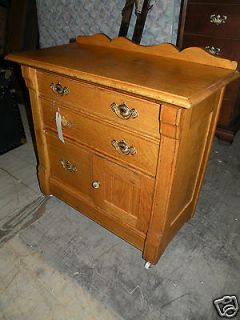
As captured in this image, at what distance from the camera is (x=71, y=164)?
1602 mm

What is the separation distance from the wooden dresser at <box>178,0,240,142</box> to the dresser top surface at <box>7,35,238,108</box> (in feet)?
2.73

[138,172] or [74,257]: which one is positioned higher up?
[138,172]

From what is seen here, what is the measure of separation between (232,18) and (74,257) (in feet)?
6.88

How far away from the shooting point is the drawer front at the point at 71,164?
1516 millimetres

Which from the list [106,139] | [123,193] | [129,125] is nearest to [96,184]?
[123,193]

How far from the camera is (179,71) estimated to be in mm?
1202

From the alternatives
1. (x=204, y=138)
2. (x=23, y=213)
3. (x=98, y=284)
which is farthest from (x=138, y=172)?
(x=23, y=213)

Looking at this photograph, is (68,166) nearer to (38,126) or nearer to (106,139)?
(38,126)

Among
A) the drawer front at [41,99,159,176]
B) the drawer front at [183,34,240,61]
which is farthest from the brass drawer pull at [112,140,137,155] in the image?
the drawer front at [183,34,240,61]

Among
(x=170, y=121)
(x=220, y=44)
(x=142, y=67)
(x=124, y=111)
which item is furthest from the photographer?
(x=220, y=44)

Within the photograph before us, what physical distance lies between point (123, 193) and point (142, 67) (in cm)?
65

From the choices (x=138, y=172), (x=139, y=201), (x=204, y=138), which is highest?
(x=204, y=138)

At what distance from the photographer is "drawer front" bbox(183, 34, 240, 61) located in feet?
6.97

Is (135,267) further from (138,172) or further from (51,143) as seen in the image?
(51,143)
